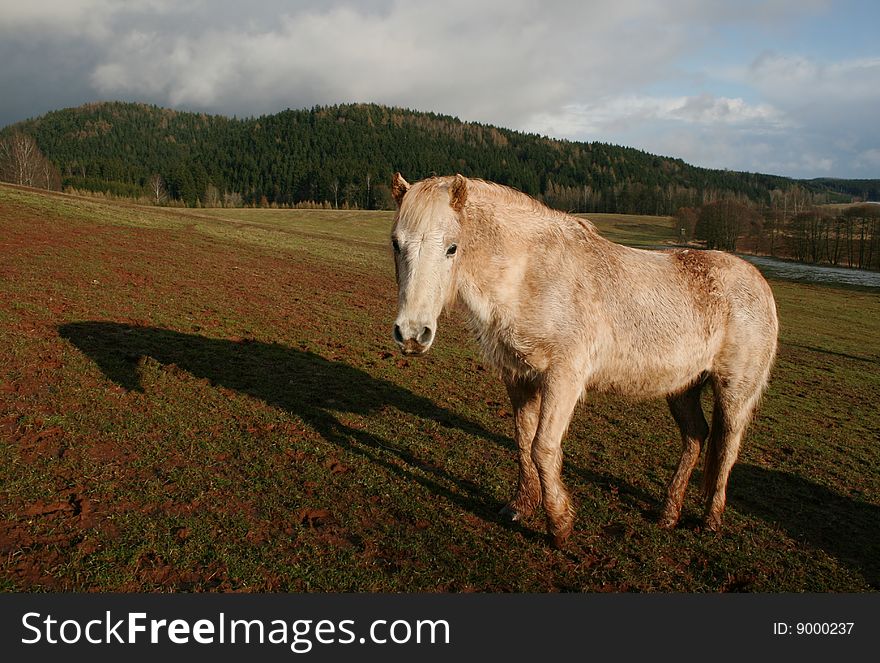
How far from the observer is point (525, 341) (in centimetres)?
429

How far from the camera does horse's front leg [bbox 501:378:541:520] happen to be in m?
4.96

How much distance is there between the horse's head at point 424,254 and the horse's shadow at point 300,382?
2.52m

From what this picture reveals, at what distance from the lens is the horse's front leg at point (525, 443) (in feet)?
16.3

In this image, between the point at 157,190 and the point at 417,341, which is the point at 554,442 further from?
the point at 157,190

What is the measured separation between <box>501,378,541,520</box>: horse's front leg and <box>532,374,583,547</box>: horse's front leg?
50 cm

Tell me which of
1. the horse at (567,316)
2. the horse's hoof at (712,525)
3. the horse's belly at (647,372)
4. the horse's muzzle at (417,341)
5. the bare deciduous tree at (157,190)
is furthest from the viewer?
the bare deciduous tree at (157,190)

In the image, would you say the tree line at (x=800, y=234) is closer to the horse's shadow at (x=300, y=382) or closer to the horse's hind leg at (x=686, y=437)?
the horse's shadow at (x=300, y=382)

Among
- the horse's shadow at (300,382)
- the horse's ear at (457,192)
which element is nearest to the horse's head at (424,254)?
the horse's ear at (457,192)

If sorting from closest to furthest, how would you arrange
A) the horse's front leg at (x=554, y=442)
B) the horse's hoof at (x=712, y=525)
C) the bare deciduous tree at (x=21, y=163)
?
the horse's front leg at (x=554, y=442)
the horse's hoof at (x=712, y=525)
the bare deciduous tree at (x=21, y=163)

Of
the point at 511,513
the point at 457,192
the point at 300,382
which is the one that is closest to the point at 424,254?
the point at 457,192

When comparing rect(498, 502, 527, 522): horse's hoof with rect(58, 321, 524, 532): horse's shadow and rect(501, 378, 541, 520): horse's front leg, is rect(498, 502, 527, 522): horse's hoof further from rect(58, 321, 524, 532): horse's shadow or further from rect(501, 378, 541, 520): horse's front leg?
rect(58, 321, 524, 532): horse's shadow

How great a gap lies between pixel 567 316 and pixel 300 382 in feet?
18.6

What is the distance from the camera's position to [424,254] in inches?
149

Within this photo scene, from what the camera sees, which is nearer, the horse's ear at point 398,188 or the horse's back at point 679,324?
the horse's ear at point 398,188
